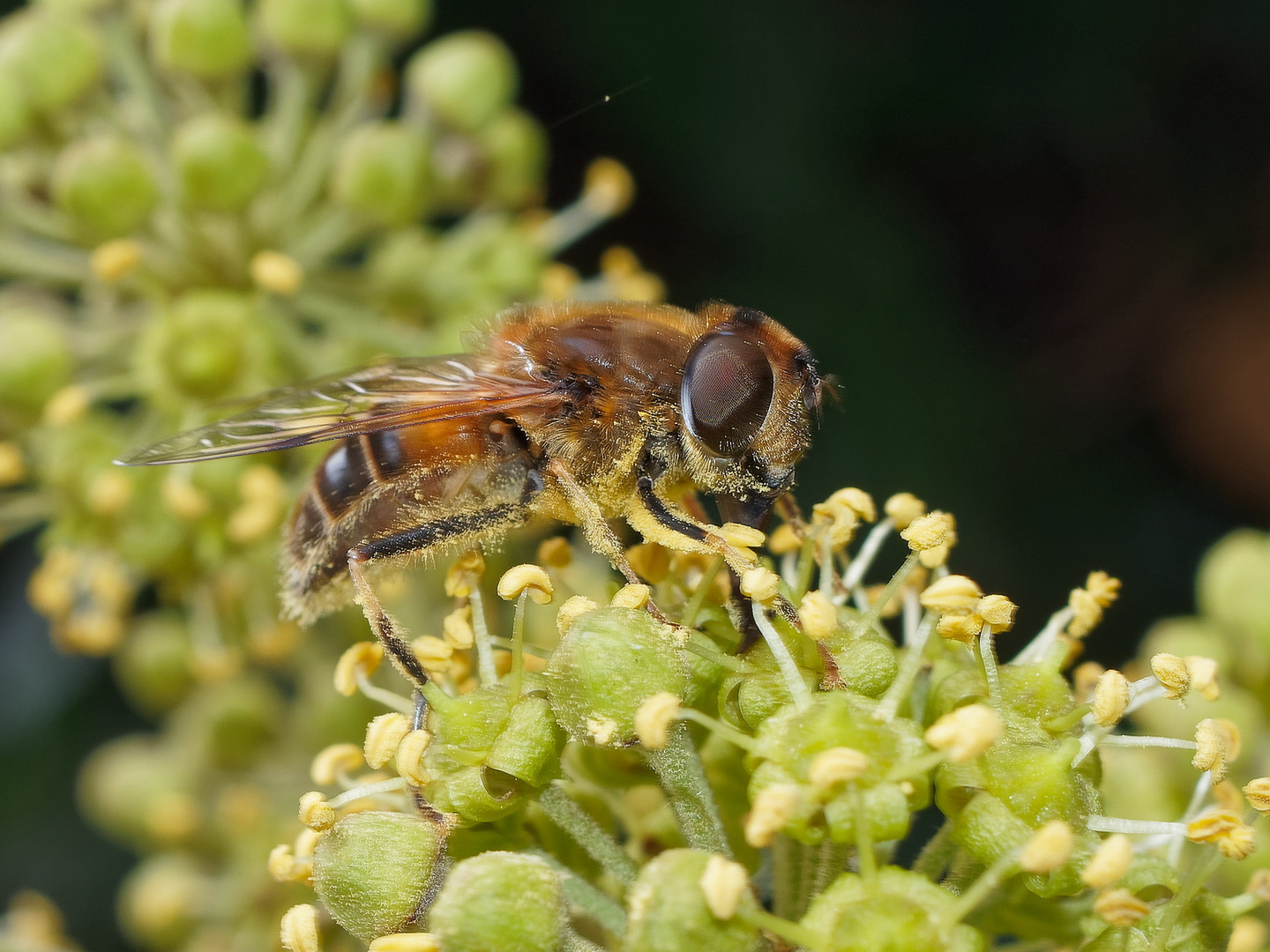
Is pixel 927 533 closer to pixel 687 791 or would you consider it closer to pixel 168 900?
pixel 687 791

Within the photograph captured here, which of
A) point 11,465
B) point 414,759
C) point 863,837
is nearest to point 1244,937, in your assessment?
point 863,837

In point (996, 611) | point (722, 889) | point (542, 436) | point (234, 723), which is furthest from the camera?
point (234, 723)

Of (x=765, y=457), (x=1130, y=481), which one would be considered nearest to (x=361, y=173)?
(x=765, y=457)

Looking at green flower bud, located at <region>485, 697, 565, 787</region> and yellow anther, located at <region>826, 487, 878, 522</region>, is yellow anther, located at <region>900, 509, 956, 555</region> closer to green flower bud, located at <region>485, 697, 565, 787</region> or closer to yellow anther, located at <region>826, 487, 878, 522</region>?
yellow anther, located at <region>826, 487, 878, 522</region>

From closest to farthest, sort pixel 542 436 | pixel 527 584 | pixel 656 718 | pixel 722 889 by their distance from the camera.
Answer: pixel 722 889, pixel 656 718, pixel 527 584, pixel 542 436

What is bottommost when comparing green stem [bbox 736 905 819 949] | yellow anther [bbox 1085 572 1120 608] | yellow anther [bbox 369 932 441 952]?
green stem [bbox 736 905 819 949]

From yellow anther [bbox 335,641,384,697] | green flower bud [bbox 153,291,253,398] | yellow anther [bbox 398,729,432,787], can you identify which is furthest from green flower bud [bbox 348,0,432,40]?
yellow anther [bbox 398,729,432,787]

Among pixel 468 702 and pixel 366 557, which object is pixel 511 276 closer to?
pixel 366 557
